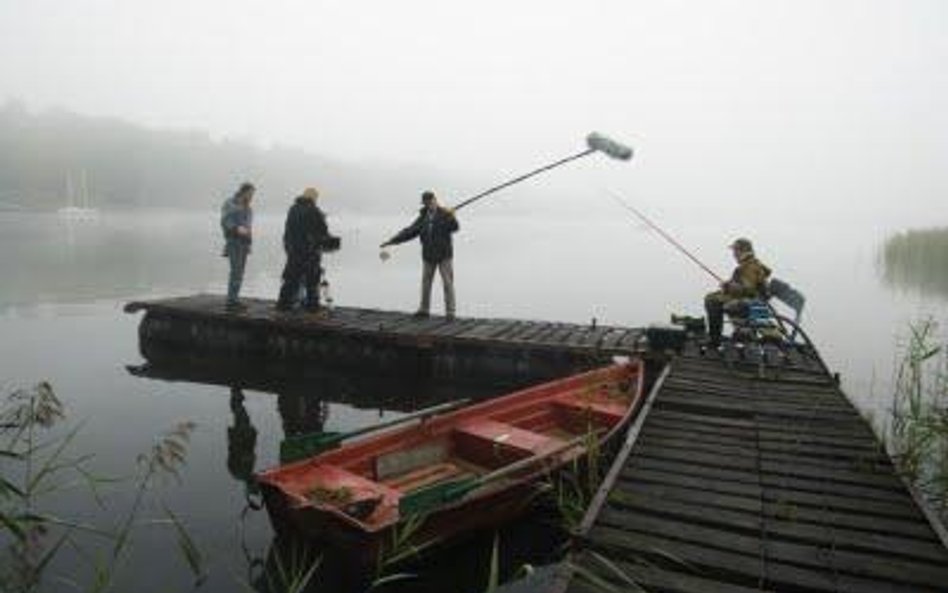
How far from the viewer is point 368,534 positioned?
6.16 m

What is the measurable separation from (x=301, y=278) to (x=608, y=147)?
7.08 m

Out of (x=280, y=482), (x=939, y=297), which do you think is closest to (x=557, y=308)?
(x=939, y=297)

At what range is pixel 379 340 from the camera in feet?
49.6

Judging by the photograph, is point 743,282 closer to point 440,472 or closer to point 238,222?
point 440,472

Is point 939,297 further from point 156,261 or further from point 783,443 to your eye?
point 156,261

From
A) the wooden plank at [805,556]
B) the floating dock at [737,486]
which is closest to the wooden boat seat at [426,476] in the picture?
the floating dock at [737,486]

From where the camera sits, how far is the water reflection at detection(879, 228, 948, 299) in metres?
32.1

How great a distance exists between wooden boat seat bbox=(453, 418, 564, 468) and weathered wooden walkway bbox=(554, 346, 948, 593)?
42.4 inches

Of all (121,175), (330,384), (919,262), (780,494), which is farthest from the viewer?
(121,175)

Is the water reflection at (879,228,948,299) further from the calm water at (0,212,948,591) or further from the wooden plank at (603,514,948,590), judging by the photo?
the wooden plank at (603,514,948,590)

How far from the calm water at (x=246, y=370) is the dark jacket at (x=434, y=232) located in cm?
255

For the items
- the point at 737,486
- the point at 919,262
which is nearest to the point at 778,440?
the point at 737,486

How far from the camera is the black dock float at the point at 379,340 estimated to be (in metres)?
14.2

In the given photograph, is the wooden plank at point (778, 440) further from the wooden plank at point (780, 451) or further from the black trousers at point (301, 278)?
the black trousers at point (301, 278)
